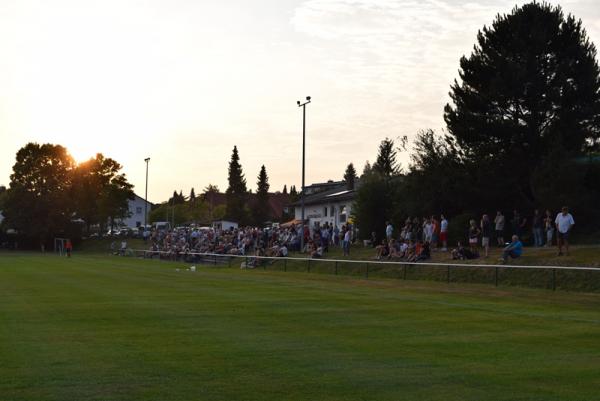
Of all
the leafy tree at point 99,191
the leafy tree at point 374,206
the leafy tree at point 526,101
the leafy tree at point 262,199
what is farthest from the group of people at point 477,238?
the leafy tree at point 262,199

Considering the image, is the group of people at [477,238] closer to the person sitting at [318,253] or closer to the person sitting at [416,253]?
the person sitting at [416,253]

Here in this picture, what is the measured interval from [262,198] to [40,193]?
51538mm

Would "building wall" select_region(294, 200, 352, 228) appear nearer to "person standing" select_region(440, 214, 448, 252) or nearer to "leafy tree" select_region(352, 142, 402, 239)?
"leafy tree" select_region(352, 142, 402, 239)

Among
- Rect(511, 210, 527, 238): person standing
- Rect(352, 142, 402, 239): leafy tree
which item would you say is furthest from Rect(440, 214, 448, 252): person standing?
Rect(352, 142, 402, 239): leafy tree

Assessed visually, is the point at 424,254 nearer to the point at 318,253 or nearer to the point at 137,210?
the point at 318,253

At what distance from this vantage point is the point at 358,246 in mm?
47062

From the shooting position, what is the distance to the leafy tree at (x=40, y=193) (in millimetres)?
91062

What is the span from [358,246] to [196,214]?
104m

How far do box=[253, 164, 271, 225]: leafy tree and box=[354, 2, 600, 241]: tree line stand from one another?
7927 centimetres

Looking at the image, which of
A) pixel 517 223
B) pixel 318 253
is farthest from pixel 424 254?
pixel 318 253

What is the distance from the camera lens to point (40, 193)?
95.1m

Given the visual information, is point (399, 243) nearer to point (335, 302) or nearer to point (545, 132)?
point (545, 132)

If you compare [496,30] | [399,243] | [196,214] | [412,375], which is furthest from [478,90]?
[196,214]

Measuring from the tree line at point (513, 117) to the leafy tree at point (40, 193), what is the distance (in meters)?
56.5
